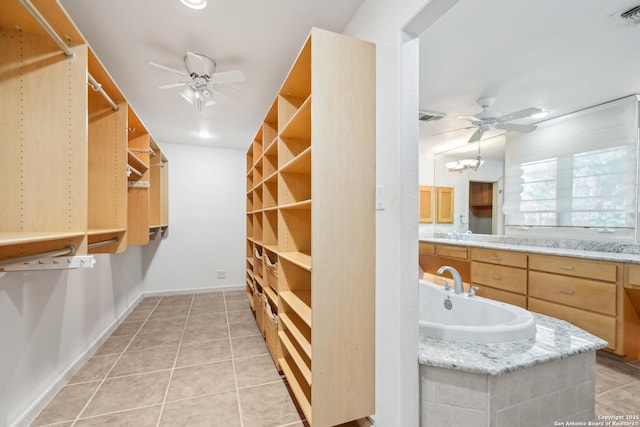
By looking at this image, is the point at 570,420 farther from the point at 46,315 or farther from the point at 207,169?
the point at 207,169

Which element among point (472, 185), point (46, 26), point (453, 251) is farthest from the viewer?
point (472, 185)

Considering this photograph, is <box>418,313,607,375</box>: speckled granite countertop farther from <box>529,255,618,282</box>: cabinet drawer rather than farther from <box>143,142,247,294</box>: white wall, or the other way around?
<box>143,142,247,294</box>: white wall

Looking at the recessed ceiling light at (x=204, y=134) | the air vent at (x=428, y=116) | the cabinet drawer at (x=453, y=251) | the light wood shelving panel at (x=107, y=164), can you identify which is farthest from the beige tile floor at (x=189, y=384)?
the air vent at (x=428, y=116)

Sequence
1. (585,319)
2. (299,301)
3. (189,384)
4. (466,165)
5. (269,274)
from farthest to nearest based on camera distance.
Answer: (466,165), (269,274), (585,319), (189,384), (299,301)

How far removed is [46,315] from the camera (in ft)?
6.03

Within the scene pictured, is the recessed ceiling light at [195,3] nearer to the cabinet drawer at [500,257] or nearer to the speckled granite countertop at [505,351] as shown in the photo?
the speckled granite countertop at [505,351]

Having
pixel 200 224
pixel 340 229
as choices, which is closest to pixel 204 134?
→ pixel 200 224

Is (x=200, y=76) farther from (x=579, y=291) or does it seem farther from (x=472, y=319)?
(x=579, y=291)

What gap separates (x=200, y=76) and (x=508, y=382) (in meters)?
2.87

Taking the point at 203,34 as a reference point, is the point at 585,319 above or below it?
below

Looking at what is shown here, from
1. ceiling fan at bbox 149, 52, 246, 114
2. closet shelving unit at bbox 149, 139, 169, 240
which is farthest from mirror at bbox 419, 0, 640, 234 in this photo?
closet shelving unit at bbox 149, 139, 169, 240

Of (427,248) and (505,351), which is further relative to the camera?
(427,248)

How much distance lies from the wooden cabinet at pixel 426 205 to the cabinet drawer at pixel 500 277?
5.13 ft

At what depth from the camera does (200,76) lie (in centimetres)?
222
